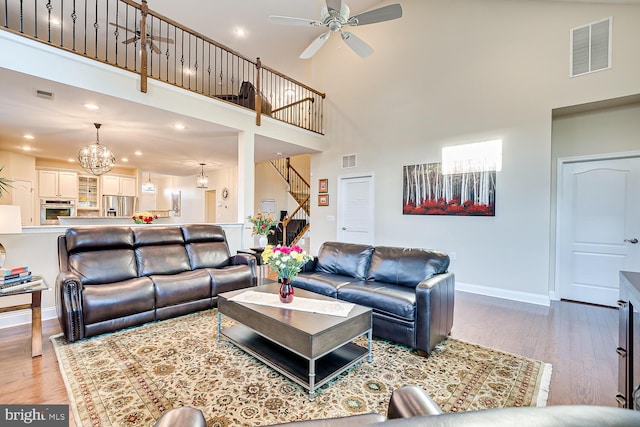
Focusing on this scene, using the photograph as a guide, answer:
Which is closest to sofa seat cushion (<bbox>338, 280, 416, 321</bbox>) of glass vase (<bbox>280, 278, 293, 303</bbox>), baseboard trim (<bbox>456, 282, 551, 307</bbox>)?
glass vase (<bbox>280, 278, 293, 303</bbox>)

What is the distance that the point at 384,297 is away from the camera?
266cm

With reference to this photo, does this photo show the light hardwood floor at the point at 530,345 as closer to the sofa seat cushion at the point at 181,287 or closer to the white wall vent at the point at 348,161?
the sofa seat cushion at the point at 181,287

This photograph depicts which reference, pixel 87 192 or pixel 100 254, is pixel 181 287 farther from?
pixel 87 192

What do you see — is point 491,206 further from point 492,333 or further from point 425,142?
point 492,333

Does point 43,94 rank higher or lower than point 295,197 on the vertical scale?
higher

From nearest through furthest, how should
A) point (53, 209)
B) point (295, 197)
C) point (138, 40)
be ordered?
1. point (138, 40)
2. point (53, 209)
3. point (295, 197)

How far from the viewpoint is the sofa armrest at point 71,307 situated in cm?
253

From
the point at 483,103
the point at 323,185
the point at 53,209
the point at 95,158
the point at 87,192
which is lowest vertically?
the point at 53,209

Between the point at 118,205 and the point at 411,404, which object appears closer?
the point at 411,404

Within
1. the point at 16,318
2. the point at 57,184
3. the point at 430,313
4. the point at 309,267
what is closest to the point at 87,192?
the point at 57,184

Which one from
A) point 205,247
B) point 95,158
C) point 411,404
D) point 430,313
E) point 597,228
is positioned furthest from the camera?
point 95,158

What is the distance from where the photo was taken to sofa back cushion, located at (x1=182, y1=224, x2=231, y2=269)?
3.86 m

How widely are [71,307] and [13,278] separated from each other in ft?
1.65

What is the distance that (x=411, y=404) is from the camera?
93 cm
